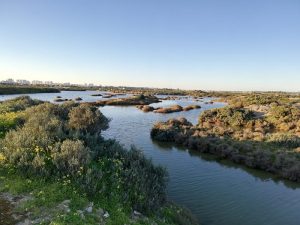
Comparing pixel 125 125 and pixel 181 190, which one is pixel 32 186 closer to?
pixel 181 190

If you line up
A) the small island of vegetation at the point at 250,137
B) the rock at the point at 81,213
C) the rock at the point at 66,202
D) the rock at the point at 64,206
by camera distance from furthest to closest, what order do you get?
the small island of vegetation at the point at 250,137 < the rock at the point at 66,202 < the rock at the point at 64,206 < the rock at the point at 81,213

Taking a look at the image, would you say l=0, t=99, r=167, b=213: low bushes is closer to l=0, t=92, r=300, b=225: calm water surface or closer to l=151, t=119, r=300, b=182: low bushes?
l=0, t=92, r=300, b=225: calm water surface

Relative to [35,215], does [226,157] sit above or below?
below

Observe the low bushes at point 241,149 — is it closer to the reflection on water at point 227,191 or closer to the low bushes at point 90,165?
the reflection on water at point 227,191

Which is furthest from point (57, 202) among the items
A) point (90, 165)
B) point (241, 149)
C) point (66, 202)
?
point (241, 149)

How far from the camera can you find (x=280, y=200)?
2041cm

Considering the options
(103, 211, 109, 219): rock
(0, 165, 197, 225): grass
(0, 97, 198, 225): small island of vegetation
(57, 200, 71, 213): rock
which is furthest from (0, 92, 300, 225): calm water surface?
(57, 200, 71, 213): rock

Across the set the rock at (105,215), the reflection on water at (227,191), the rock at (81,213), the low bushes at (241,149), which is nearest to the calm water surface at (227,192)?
the reflection on water at (227,191)

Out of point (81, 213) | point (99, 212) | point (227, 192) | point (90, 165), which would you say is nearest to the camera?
point (81, 213)

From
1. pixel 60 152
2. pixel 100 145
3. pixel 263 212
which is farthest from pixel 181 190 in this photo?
pixel 60 152

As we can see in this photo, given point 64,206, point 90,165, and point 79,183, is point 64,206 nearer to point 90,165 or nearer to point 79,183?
point 79,183

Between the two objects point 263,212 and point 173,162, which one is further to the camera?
point 173,162

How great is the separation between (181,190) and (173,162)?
25.5 ft

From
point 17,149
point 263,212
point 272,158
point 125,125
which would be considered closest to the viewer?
point 17,149
